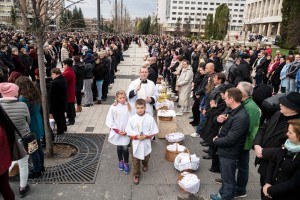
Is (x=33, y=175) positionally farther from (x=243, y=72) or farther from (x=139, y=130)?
(x=243, y=72)

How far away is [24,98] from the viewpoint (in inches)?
177

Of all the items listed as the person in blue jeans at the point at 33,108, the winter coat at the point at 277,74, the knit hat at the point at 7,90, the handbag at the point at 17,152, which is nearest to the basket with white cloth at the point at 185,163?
the person in blue jeans at the point at 33,108

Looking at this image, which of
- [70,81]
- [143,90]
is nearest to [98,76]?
[70,81]

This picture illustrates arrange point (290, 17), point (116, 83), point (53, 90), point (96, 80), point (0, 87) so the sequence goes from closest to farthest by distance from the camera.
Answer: point (0, 87)
point (53, 90)
point (96, 80)
point (116, 83)
point (290, 17)

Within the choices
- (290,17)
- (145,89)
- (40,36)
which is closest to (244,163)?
(145,89)

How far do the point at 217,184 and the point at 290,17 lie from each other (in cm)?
3939

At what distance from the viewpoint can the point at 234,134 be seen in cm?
377

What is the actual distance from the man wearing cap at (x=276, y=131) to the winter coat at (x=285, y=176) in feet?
0.79

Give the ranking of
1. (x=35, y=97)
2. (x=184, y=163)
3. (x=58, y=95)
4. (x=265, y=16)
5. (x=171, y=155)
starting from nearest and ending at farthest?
(x=35, y=97), (x=184, y=163), (x=171, y=155), (x=58, y=95), (x=265, y=16)

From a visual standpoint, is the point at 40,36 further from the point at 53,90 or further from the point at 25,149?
the point at 25,149

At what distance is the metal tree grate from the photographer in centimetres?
484

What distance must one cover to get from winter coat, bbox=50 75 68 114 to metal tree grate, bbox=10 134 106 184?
28.7 inches

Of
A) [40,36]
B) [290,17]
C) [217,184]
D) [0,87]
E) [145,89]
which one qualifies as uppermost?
[290,17]

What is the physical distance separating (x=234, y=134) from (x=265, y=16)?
7631 centimetres
